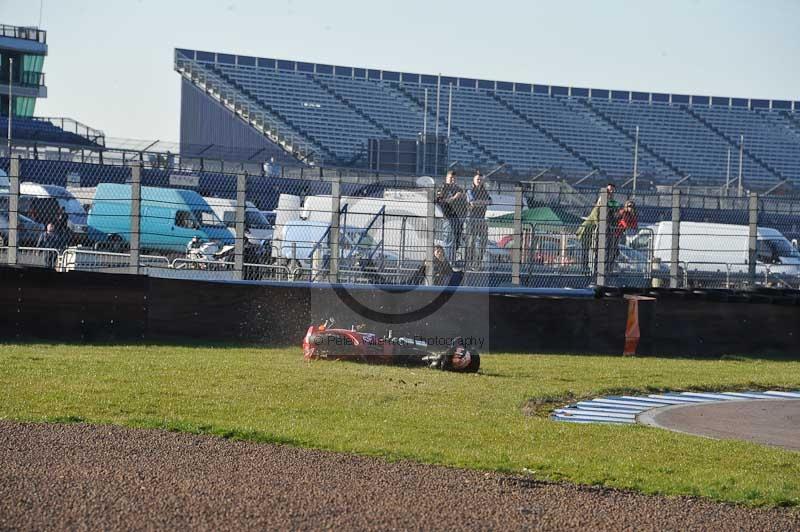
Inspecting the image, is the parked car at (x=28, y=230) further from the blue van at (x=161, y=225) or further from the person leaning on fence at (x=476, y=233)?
the person leaning on fence at (x=476, y=233)

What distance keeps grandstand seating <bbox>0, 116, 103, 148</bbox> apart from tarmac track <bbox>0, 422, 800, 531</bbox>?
141 feet

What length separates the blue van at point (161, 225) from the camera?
1523 cm

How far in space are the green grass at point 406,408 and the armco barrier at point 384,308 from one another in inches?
26.6

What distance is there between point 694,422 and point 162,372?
4452 mm

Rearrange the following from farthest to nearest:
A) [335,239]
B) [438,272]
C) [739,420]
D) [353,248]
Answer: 1. [353,248]
2. [438,272]
3. [335,239]
4. [739,420]

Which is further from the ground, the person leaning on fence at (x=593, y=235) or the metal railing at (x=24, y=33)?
the metal railing at (x=24, y=33)

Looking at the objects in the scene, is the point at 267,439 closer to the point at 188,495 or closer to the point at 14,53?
the point at 188,495

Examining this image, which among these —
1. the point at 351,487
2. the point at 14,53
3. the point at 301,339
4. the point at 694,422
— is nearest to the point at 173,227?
the point at 301,339

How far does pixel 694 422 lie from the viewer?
8.70 m

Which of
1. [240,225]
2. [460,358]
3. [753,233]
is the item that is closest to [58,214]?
[240,225]

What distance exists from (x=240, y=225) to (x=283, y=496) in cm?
858

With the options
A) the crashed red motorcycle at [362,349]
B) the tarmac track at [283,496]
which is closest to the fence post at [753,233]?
the crashed red motorcycle at [362,349]

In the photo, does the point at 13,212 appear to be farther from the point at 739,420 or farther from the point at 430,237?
the point at 739,420

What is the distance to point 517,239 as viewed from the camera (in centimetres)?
1462
